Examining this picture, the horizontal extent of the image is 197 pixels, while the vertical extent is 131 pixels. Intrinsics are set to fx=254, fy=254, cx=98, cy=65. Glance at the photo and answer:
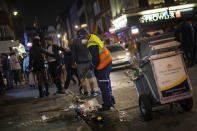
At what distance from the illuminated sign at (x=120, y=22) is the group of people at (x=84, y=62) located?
20.2 metres

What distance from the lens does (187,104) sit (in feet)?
15.4

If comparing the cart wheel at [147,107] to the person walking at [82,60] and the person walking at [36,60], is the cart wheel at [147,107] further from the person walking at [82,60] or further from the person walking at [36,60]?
the person walking at [36,60]

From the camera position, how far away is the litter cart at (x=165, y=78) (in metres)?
4.41

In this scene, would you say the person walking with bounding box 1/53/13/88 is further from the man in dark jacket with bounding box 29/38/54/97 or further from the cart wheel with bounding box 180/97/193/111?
the cart wheel with bounding box 180/97/193/111

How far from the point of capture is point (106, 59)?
19.1 feet

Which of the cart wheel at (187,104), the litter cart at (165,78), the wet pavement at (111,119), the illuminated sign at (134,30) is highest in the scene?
the illuminated sign at (134,30)

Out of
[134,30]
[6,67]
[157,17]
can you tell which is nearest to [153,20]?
[157,17]

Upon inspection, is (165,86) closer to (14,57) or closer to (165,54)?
(165,54)

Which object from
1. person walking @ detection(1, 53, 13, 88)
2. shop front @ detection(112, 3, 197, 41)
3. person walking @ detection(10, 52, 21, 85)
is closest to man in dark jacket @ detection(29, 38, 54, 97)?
person walking @ detection(1, 53, 13, 88)

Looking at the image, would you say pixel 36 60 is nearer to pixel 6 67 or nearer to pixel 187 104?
pixel 187 104

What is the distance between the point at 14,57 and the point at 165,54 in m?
12.8

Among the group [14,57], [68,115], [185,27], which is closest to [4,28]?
[14,57]

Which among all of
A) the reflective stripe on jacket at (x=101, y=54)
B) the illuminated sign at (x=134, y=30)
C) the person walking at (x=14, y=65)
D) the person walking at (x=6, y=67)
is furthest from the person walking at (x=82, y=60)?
the illuminated sign at (x=134, y=30)

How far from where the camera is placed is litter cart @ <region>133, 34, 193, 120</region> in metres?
4.41
